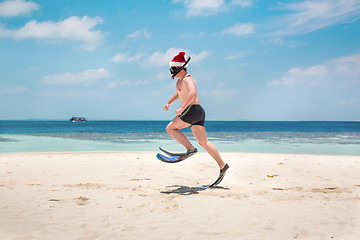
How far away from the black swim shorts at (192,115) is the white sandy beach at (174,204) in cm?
116

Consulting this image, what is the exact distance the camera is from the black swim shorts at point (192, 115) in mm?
4977

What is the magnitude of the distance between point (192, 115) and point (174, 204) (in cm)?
144

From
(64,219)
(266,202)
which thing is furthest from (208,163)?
(64,219)

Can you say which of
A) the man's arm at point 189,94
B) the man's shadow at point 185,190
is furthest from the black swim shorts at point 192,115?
the man's shadow at point 185,190

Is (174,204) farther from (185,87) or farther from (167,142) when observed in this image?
(167,142)

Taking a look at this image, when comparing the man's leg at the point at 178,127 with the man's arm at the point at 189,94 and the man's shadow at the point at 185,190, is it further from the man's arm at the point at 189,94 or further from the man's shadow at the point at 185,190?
the man's shadow at the point at 185,190

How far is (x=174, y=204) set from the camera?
14.1 ft

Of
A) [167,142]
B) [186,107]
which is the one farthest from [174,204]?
[167,142]

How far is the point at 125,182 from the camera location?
614 cm

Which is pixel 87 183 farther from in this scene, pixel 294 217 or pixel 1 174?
pixel 294 217

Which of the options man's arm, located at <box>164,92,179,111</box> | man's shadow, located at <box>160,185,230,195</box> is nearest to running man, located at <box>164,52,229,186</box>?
man's arm, located at <box>164,92,179,111</box>

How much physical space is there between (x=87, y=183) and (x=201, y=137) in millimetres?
2434

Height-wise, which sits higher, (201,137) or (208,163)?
(201,137)

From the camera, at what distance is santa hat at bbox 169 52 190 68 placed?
5137 mm
